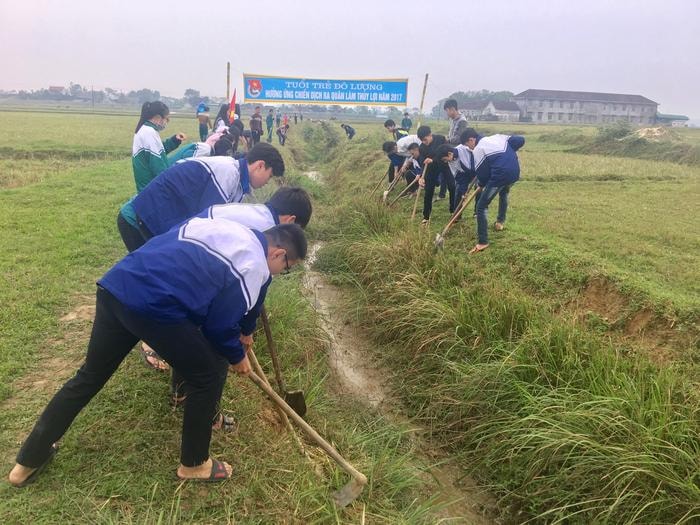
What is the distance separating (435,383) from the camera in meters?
4.52

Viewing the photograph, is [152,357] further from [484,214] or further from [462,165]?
[462,165]

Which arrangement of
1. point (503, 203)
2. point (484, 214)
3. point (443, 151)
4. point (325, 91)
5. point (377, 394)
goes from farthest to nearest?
point (325, 91) → point (443, 151) → point (503, 203) → point (484, 214) → point (377, 394)

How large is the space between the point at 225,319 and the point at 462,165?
6.12m

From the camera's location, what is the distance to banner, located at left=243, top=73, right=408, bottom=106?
17.1m

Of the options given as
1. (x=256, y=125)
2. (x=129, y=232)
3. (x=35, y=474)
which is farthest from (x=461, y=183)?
(x=256, y=125)

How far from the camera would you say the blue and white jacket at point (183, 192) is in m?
3.38

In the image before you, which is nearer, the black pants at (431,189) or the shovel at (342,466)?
the shovel at (342,466)

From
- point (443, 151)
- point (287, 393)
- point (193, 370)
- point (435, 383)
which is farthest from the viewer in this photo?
point (443, 151)

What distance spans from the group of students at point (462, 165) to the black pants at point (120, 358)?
4.73 meters

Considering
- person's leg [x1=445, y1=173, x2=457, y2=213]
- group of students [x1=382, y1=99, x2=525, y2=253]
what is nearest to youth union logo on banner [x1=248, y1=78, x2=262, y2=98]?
group of students [x1=382, y1=99, x2=525, y2=253]

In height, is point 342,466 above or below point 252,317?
below

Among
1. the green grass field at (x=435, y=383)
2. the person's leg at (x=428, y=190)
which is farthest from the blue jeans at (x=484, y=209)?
the person's leg at (x=428, y=190)

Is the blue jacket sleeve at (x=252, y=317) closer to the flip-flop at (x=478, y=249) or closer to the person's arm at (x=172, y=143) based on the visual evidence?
the person's arm at (x=172, y=143)

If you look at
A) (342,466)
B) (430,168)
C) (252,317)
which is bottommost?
(342,466)
